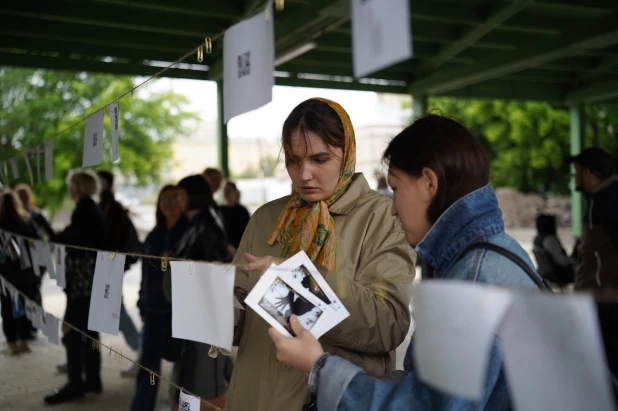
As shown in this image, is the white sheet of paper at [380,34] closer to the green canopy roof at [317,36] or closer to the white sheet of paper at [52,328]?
the white sheet of paper at [52,328]

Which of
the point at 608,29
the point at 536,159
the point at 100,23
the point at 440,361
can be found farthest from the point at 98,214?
the point at 536,159

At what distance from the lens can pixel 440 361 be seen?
891 mm

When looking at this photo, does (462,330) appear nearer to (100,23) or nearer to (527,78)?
(100,23)

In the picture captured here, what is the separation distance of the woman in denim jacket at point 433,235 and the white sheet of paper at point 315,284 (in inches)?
3.5

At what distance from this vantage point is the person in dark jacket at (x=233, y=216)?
5.62 metres

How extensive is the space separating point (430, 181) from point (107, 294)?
1284 millimetres

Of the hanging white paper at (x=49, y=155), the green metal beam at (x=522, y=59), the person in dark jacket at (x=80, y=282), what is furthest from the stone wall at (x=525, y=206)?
the hanging white paper at (x=49, y=155)

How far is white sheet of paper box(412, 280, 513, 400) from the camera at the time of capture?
833mm

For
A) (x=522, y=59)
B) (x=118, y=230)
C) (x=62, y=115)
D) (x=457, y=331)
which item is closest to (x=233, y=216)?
(x=118, y=230)

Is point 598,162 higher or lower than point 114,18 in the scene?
lower

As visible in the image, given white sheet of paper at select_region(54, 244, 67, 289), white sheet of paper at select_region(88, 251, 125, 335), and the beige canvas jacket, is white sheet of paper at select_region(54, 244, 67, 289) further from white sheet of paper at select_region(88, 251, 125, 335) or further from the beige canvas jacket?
the beige canvas jacket

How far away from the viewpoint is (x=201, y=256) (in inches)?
146

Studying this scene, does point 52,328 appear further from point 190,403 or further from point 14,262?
point 14,262

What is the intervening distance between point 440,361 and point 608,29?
22.0ft
